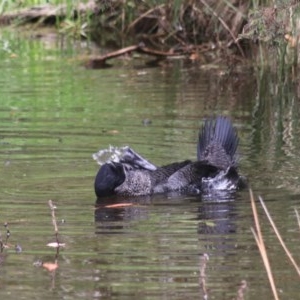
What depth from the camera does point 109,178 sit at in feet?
29.0

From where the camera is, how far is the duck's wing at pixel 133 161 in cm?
926

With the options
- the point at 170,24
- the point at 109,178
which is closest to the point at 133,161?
the point at 109,178

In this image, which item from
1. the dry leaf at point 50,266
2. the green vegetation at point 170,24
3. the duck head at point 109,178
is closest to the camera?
the dry leaf at point 50,266

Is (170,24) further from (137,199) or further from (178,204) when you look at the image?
(178,204)

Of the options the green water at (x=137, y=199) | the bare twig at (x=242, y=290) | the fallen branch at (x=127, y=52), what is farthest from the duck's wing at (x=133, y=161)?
the fallen branch at (x=127, y=52)

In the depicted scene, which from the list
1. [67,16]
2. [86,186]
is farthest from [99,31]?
[86,186]

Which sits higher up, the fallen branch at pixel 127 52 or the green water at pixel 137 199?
the green water at pixel 137 199

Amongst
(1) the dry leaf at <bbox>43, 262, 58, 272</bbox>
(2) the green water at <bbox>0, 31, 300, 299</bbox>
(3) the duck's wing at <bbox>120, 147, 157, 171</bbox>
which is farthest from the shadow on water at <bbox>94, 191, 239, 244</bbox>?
(1) the dry leaf at <bbox>43, 262, 58, 272</bbox>

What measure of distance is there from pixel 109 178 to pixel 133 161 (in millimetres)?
502

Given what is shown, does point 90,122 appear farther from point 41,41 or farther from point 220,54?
point 41,41

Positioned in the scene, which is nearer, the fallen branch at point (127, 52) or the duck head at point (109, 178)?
the duck head at point (109, 178)

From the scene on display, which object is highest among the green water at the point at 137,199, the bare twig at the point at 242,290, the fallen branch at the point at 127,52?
the bare twig at the point at 242,290

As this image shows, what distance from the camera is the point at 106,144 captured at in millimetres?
10797

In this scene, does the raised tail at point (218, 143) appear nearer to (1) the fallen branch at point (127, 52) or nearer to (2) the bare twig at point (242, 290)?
(2) the bare twig at point (242, 290)
